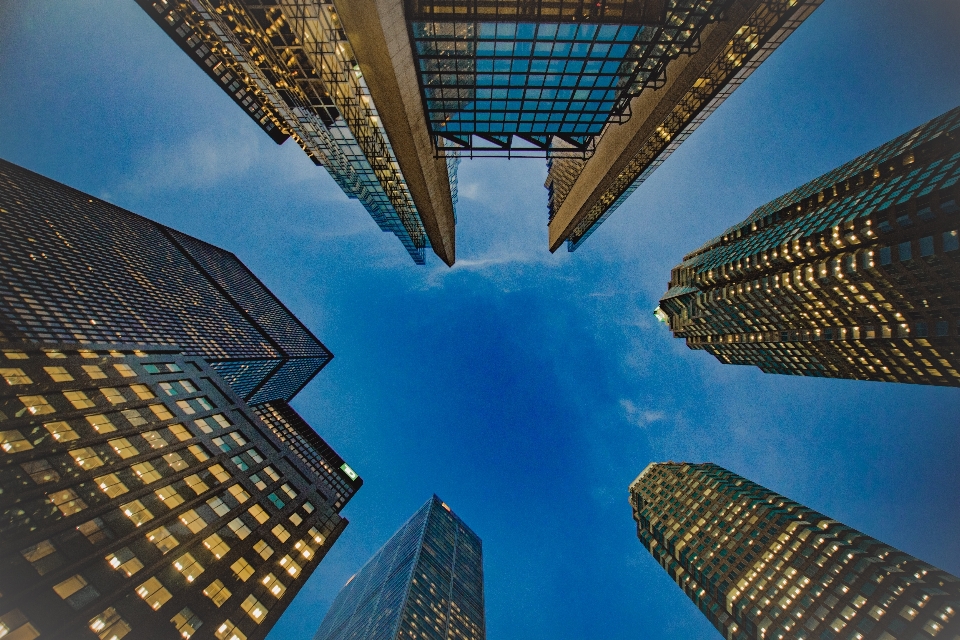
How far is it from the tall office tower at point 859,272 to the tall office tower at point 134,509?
79412 mm

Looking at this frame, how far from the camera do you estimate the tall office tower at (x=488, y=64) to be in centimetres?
2662

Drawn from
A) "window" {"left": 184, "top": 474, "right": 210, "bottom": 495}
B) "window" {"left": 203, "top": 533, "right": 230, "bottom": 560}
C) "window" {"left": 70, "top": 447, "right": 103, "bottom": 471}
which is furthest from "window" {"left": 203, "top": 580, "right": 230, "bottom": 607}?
"window" {"left": 70, "top": 447, "right": 103, "bottom": 471}

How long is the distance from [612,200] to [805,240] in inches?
1405

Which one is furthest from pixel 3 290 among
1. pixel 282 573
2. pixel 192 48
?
pixel 192 48

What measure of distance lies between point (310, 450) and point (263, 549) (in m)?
140

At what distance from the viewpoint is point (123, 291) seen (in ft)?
292

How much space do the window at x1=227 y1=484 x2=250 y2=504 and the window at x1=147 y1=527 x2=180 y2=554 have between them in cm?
675

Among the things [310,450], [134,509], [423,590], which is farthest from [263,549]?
[310,450]

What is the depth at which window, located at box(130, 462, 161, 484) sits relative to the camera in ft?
101

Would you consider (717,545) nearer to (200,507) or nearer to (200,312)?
(200,507)

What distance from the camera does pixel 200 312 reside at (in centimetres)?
11994

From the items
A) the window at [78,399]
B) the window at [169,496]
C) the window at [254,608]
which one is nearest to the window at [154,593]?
the window at [254,608]

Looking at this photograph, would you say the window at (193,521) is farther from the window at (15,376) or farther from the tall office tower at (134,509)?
the window at (15,376)

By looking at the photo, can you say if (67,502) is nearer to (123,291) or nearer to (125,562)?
(125,562)
